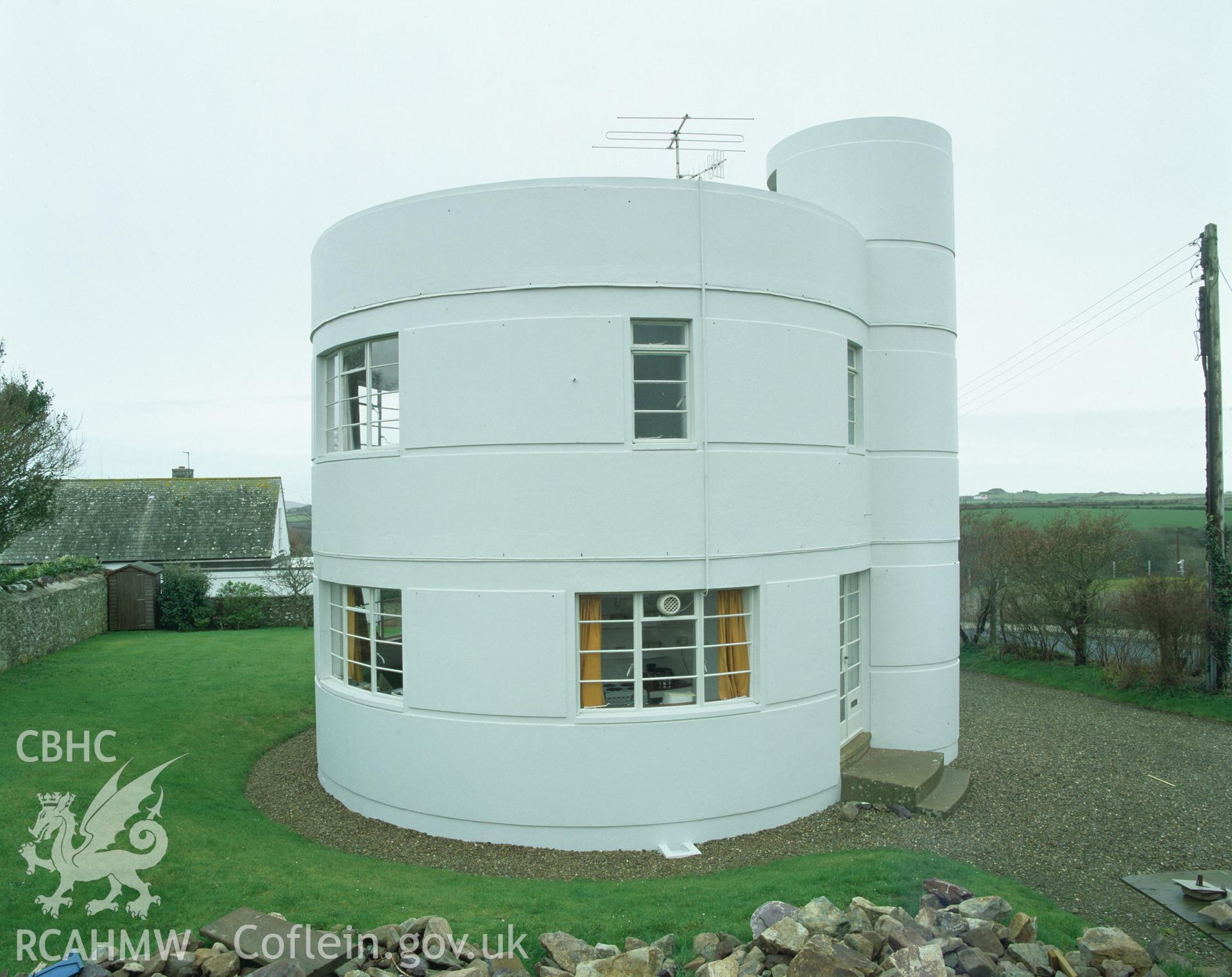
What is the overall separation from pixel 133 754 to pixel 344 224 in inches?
294

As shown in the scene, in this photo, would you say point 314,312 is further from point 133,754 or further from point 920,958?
point 920,958

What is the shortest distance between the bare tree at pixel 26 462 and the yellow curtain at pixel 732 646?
45.6 feet

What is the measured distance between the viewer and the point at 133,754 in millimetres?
11203

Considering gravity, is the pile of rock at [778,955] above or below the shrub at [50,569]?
below

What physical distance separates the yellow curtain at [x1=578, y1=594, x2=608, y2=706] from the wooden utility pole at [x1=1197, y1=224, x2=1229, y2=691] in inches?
546

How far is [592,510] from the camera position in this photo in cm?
900

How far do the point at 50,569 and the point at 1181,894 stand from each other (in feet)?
82.0

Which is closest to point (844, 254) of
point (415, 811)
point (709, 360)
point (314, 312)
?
point (709, 360)

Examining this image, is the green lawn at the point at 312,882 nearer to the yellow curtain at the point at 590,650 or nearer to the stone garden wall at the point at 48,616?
the yellow curtain at the point at 590,650

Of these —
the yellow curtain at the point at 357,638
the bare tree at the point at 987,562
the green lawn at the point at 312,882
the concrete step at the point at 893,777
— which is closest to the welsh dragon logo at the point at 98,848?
the green lawn at the point at 312,882

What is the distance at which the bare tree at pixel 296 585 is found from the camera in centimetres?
2689

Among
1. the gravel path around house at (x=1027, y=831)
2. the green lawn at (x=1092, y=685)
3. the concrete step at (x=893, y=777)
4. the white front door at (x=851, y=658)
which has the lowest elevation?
the green lawn at (x=1092, y=685)

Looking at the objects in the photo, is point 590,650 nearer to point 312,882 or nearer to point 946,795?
point 312,882

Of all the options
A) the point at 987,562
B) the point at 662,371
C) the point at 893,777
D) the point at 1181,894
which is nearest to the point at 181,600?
the point at 662,371
